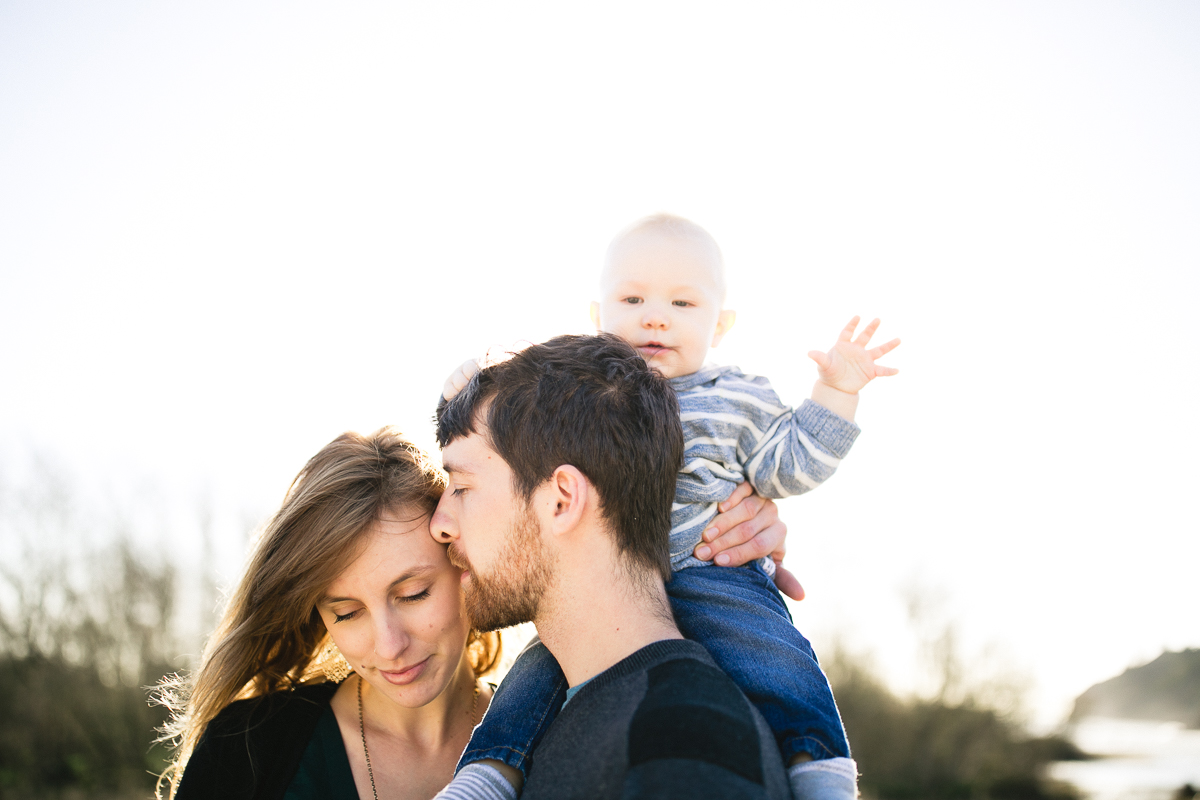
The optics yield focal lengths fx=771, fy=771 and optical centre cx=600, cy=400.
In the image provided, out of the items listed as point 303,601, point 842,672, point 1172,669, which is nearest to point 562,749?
point 303,601

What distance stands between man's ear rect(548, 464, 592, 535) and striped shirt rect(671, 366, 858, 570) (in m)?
0.45

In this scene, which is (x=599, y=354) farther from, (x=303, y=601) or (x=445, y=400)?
(x=303, y=601)

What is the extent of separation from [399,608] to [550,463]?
937mm

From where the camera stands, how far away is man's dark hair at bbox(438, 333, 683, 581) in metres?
2.22

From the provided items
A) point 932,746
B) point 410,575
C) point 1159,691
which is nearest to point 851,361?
point 410,575

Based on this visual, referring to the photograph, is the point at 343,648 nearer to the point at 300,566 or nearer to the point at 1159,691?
the point at 300,566

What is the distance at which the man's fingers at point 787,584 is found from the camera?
2953 mm

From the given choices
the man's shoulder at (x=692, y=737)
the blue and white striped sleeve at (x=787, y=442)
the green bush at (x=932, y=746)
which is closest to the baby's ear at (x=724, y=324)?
the blue and white striped sleeve at (x=787, y=442)

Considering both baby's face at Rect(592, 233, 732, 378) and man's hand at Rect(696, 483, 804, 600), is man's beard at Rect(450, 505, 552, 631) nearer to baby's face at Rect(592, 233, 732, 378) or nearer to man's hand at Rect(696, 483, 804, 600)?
man's hand at Rect(696, 483, 804, 600)

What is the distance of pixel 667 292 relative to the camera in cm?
277

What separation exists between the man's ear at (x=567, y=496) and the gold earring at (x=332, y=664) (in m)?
1.52

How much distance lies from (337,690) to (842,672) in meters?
18.6

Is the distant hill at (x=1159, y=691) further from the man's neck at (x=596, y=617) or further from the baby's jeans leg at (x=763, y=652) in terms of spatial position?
the man's neck at (x=596, y=617)

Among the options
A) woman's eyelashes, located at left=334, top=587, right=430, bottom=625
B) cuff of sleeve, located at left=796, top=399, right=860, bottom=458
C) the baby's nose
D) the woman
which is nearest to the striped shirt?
cuff of sleeve, located at left=796, top=399, right=860, bottom=458
